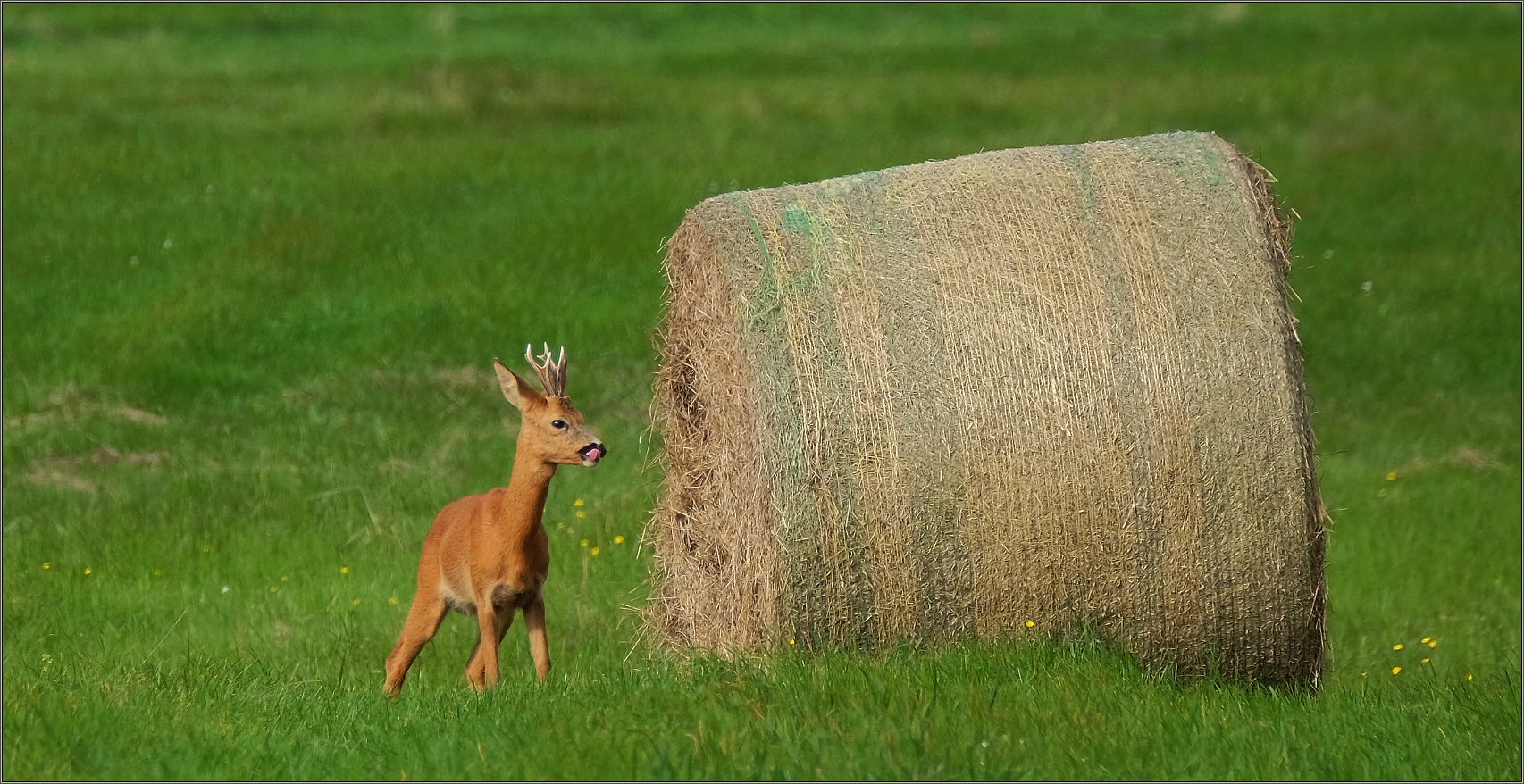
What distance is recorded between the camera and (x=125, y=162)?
789 inches

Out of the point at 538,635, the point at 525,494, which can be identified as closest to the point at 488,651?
the point at 538,635

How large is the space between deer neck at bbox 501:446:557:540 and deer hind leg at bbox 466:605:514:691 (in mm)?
396

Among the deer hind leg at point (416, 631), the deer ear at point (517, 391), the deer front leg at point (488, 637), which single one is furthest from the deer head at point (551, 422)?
the deer hind leg at point (416, 631)

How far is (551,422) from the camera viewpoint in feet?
27.1

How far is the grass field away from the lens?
23.6ft

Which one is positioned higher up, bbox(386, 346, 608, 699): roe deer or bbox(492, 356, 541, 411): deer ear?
bbox(492, 356, 541, 411): deer ear

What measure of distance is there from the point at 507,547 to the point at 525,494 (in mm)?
258

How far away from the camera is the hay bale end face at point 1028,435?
8.09 metres

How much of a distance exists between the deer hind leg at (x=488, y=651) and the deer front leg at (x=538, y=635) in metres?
0.10

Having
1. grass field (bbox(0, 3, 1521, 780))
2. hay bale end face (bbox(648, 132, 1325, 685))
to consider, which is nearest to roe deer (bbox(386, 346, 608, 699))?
grass field (bbox(0, 3, 1521, 780))

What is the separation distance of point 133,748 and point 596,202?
40.6 ft

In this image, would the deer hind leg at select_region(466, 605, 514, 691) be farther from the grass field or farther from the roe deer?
the grass field

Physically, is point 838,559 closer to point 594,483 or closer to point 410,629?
point 410,629

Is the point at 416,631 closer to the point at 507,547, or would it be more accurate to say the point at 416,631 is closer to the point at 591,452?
the point at 507,547
